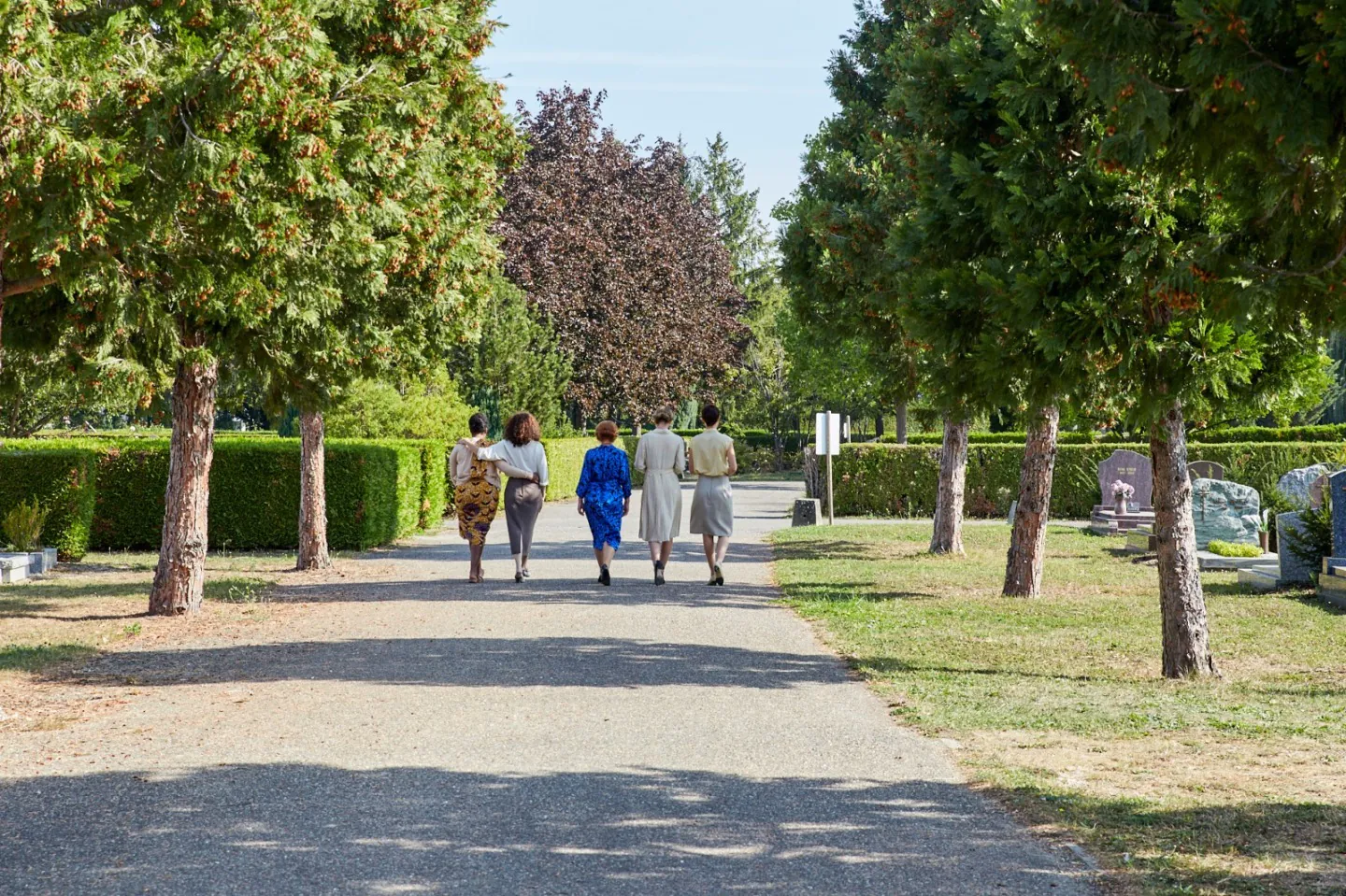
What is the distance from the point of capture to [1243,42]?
198 inches

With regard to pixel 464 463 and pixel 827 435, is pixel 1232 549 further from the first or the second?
pixel 464 463

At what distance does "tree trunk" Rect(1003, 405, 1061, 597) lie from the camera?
14398 mm

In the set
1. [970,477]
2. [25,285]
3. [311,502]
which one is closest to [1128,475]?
→ [970,477]

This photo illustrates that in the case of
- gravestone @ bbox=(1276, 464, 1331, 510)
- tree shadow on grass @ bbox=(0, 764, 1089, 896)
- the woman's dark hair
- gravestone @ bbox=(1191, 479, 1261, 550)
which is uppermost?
the woman's dark hair

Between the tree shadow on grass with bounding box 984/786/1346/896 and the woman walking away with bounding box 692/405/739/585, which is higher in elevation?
the woman walking away with bounding box 692/405/739/585

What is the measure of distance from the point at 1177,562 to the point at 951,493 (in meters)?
10.2

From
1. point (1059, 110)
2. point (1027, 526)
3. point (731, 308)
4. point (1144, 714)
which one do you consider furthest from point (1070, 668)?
point (731, 308)

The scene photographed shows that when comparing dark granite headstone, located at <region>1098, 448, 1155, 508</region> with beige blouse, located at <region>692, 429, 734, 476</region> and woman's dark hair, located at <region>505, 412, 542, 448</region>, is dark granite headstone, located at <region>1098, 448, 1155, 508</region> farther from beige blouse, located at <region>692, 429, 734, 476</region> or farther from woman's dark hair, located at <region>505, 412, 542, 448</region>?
woman's dark hair, located at <region>505, 412, 542, 448</region>

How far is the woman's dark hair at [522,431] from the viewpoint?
1490cm

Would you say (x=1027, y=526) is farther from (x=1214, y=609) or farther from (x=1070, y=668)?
(x=1070, y=668)

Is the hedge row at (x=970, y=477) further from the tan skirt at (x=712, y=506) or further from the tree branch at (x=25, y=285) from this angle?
the tree branch at (x=25, y=285)

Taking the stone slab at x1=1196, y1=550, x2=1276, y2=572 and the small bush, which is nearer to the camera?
the small bush

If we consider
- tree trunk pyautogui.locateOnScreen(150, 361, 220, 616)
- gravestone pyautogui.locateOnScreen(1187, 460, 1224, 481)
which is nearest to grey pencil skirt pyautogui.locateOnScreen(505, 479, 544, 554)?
tree trunk pyautogui.locateOnScreen(150, 361, 220, 616)

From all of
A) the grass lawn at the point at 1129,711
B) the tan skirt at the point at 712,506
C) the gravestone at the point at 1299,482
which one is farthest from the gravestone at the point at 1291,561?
the tan skirt at the point at 712,506
